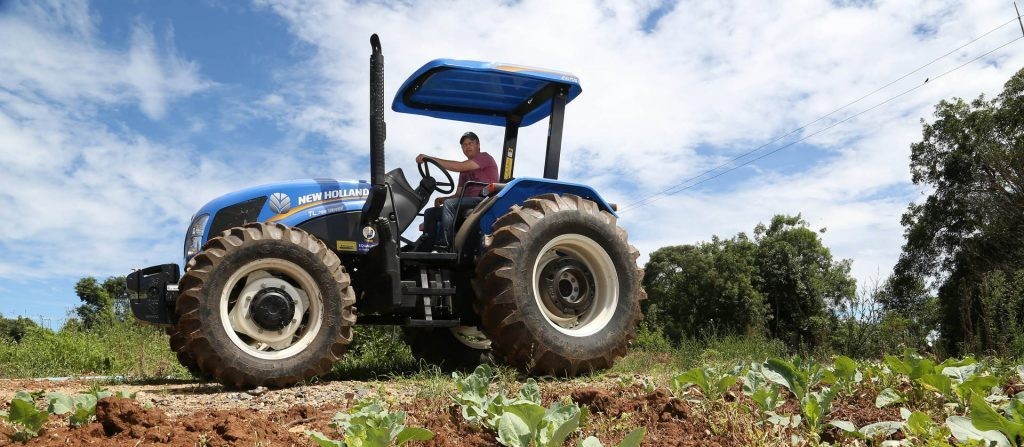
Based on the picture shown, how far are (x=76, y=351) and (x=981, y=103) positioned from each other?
27642 mm

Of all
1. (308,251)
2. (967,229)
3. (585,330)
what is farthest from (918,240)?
(308,251)

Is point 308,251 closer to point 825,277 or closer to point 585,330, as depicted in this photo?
point 585,330

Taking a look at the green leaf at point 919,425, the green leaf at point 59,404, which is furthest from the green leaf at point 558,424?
the green leaf at point 59,404

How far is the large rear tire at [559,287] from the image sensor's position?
5660 mm

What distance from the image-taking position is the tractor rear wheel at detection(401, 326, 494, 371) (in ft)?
23.9

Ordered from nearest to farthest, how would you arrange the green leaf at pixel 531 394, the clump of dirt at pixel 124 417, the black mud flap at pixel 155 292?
1. the clump of dirt at pixel 124 417
2. the green leaf at pixel 531 394
3. the black mud flap at pixel 155 292

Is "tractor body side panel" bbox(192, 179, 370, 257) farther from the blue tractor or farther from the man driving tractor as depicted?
the man driving tractor

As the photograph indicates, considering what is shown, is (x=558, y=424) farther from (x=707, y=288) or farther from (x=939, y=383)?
(x=707, y=288)

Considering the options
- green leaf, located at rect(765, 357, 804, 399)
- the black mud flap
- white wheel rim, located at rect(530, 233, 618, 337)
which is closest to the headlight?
the black mud flap

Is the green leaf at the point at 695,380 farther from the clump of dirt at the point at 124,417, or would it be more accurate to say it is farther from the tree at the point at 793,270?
the tree at the point at 793,270

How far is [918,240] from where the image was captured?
27719 millimetres

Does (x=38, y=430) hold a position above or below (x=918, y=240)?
below

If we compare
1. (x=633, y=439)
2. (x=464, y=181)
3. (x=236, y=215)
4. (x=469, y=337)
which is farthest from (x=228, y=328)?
(x=633, y=439)

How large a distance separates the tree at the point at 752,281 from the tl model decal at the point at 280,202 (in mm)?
34575
